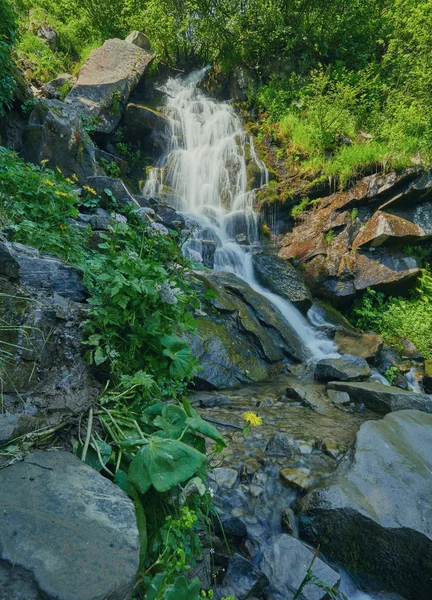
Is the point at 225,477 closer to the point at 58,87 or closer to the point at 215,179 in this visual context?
the point at 215,179

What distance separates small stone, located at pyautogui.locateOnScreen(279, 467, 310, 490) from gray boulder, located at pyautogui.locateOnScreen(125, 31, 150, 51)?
15.5 meters

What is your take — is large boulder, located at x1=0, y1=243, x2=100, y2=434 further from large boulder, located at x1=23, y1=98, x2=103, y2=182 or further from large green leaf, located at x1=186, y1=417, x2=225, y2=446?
large boulder, located at x1=23, y1=98, x2=103, y2=182

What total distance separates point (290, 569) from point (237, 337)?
3595 mm

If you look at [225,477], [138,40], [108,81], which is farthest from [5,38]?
[138,40]

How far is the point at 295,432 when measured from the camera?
3318 mm

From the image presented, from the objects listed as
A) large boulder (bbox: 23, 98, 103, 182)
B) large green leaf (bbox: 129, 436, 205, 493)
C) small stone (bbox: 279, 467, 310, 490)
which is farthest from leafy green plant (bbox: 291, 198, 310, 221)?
large green leaf (bbox: 129, 436, 205, 493)

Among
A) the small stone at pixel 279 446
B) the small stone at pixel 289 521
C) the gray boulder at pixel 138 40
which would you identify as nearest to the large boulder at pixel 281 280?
the small stone at pixel 279 446

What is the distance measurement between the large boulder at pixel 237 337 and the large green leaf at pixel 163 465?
2.87 m

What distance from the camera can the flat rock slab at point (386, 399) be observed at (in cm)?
409

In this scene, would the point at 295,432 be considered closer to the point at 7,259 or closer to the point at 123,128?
the point at 7,259

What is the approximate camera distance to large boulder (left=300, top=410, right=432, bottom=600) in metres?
1.93

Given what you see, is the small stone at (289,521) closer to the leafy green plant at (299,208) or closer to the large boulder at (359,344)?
the large boulder at (359,344)

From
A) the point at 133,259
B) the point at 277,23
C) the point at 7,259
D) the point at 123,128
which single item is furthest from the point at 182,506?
the point at 277,23

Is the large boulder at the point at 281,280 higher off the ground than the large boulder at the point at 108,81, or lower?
lower
